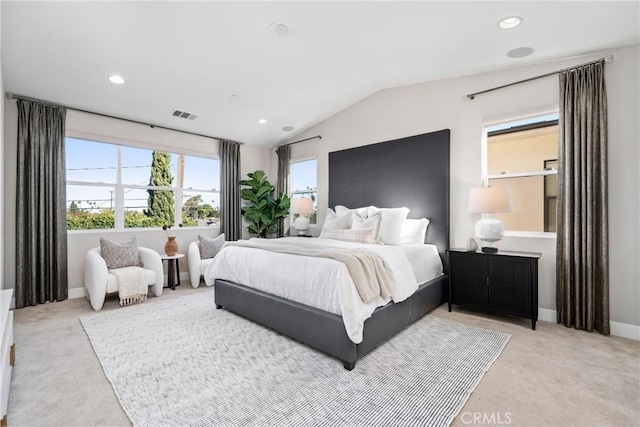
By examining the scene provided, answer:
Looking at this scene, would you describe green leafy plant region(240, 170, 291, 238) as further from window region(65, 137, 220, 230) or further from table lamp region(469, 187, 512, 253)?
table lamp region(469, 187, 512, 253)

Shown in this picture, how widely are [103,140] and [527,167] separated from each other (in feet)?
18.3

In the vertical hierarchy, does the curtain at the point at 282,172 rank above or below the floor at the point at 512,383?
above

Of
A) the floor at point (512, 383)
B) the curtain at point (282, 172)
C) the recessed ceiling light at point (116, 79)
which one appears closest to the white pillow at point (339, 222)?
the curtain at point (282, 172)

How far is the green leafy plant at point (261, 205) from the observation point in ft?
19.2

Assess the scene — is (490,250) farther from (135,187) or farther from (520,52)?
(135,187)

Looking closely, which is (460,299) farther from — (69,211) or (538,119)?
(69,211)

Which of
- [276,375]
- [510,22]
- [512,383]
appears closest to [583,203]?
[510,22]

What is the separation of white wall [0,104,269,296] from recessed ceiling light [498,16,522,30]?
4.66 meters

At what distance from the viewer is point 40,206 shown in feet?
12.5

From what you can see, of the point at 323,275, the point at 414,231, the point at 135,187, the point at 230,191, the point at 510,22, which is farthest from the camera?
the point at 230,191

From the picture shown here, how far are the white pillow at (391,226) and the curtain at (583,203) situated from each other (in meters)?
1.61

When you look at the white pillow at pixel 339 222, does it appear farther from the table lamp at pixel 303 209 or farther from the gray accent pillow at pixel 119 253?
the gray accent pillow at pixel 119 253

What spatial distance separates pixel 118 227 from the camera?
4.62 metres

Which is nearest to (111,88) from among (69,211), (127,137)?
(127,137)
